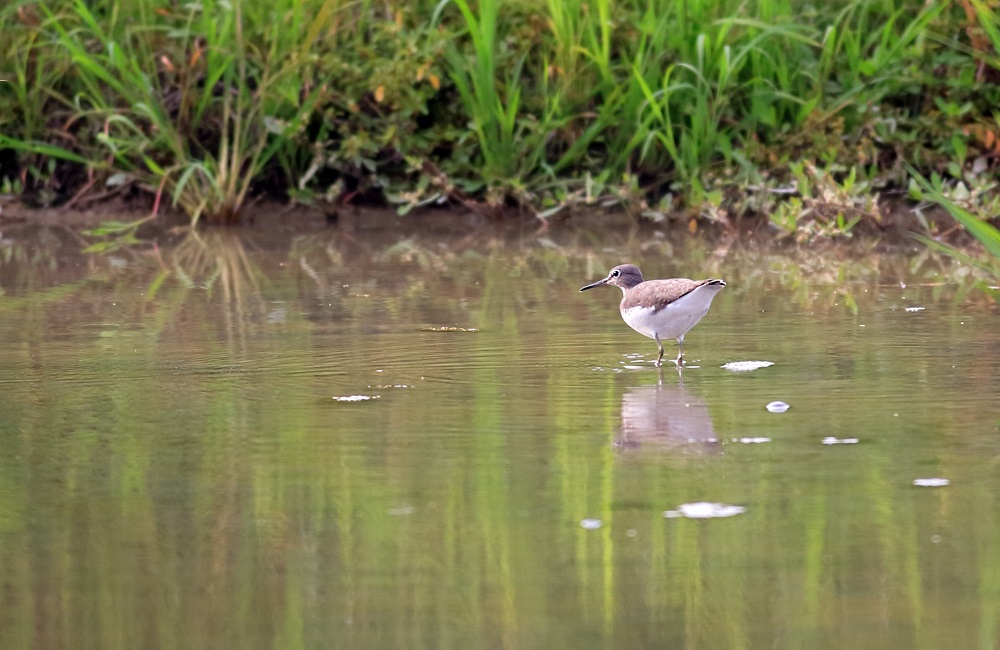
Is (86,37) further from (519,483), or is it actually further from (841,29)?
(519,483)

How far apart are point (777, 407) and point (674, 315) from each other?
105 centimetres

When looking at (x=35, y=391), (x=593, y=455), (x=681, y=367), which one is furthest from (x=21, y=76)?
(x=593, y=455)

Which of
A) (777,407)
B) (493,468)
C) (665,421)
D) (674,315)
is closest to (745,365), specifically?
(674,315)

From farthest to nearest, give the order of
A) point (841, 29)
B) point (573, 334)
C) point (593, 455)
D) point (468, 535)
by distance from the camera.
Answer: point (841, 29), point (573, 334), point (593, 455), point (468, 535)

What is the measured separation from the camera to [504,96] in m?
10.7

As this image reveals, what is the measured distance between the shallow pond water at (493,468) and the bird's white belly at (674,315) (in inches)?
5.6

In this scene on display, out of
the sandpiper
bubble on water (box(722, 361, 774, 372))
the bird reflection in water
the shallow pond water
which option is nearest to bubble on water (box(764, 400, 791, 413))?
the shallow pond water

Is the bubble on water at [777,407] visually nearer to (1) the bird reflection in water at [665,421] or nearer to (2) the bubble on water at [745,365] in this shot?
(1) the bird reflection in water at [665,421]

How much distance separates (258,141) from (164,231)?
0.85m

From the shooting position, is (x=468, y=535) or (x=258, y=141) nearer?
(x=468, y=535)

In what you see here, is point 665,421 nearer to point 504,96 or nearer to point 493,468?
point 493,468

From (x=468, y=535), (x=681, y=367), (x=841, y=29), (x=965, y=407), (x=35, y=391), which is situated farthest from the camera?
(x=841, y=29)

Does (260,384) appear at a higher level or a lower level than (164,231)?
higher

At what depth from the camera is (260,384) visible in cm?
603
